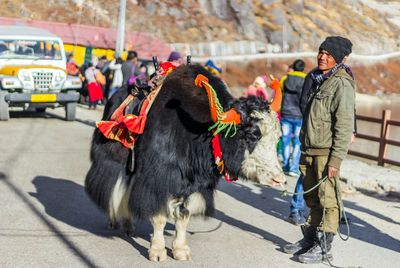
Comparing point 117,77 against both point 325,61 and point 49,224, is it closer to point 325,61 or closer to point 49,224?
point 49,224

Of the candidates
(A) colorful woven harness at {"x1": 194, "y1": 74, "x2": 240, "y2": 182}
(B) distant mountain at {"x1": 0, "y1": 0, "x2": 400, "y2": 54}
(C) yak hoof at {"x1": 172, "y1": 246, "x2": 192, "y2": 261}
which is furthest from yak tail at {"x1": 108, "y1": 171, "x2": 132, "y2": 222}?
(B) distant mountain at {"x1": 0, "y1": 0, "x2": 400, "y2": 54}

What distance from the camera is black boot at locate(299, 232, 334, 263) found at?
6035mm

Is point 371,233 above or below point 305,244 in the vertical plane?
below

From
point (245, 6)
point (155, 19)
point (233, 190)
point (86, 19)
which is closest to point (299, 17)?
point (245, 6)

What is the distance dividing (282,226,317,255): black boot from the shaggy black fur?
33.4 inches

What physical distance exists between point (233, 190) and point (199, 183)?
3.77m

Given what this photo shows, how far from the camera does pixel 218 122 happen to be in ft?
18.1

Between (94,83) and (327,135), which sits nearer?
(327,135)

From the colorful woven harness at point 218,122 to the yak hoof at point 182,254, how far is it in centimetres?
83

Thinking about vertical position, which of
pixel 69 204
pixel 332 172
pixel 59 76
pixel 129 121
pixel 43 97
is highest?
pixel 129 121

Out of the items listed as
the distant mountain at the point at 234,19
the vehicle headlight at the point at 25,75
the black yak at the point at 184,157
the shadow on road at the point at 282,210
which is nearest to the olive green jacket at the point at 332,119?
the black yak at the point at 184,157

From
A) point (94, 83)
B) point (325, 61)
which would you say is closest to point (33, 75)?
point (94, 83)

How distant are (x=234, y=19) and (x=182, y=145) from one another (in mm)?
64498

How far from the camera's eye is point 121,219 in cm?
657
